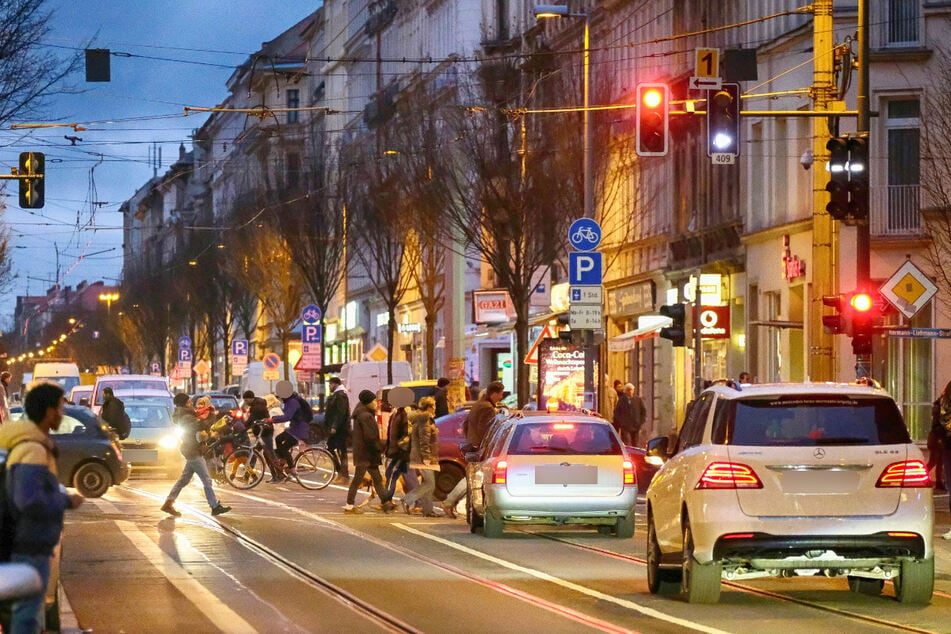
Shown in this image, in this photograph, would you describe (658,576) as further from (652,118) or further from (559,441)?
(652,118)

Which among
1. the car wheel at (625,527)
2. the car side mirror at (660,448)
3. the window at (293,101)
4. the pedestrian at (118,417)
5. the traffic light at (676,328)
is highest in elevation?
the window at (293,101)

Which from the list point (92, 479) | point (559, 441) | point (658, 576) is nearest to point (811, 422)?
point (658, 576)

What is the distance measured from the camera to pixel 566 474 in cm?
2145

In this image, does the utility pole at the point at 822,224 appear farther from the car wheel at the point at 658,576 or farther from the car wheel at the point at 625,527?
the car wheel at the point at 658,576

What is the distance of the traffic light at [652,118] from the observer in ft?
77.7

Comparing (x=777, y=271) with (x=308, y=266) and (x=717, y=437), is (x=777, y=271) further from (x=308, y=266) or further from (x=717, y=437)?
(x=308, y=266)

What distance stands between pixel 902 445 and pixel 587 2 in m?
43.5

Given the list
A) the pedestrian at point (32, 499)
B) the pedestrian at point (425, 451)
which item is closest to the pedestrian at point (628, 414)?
the pedestrian at point (425, 451)

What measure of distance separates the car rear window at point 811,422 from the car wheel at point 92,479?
1887 centimetres

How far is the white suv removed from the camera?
44.2ft

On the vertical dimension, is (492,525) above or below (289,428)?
below

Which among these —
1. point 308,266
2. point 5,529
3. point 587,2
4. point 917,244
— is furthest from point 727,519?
point 308,266

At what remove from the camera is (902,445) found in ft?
44.9

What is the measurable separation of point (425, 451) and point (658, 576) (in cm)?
1104
